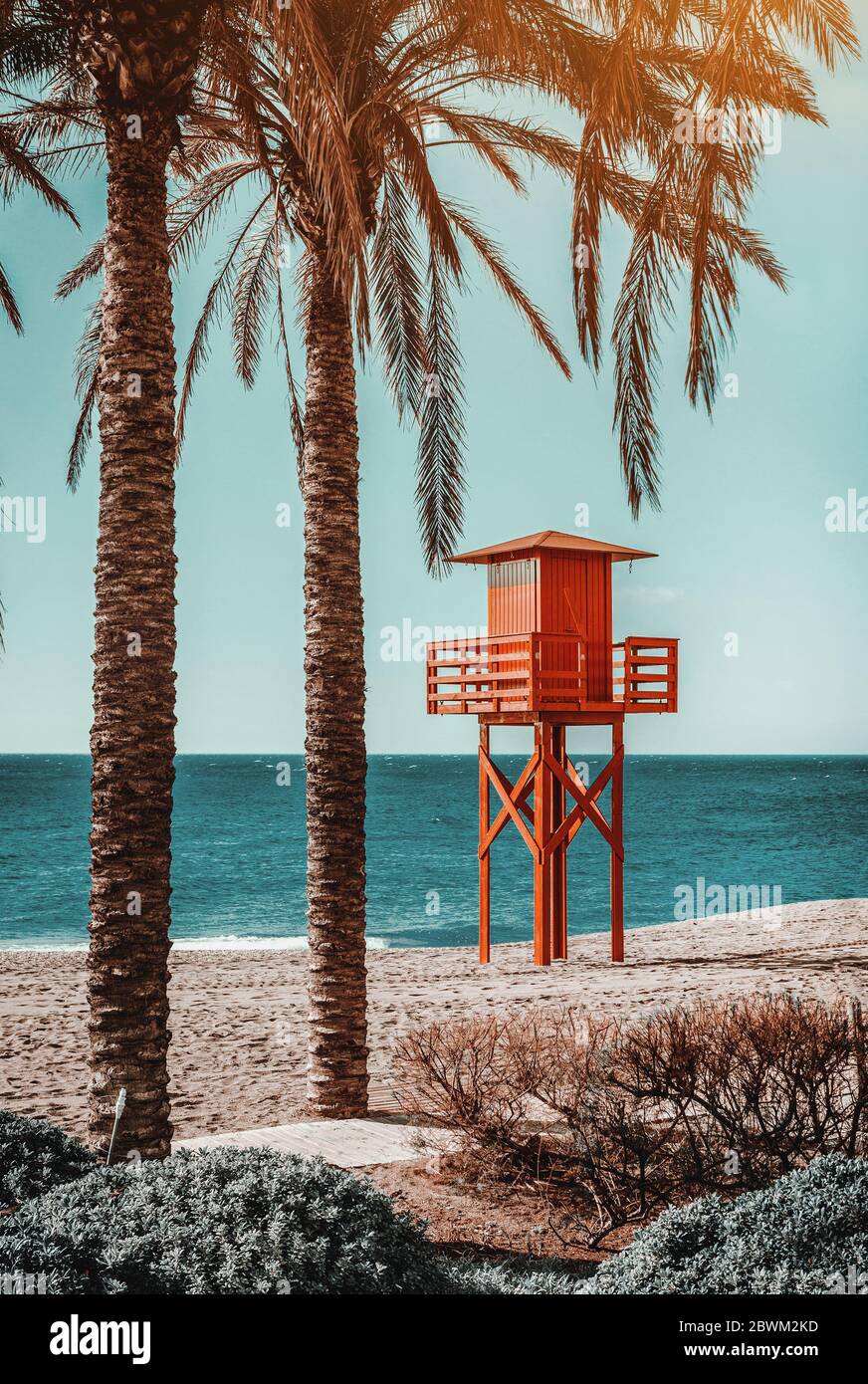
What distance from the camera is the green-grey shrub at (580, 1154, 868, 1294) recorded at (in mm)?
4047

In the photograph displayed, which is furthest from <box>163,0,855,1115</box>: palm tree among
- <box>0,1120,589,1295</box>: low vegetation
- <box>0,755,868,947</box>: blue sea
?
<box>0,755,868,947</box>: blue sea

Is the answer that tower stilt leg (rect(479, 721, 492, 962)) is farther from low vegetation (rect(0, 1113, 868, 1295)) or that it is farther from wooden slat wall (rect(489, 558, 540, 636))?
low vegetation (rect(0, 1113, 868, 1295))

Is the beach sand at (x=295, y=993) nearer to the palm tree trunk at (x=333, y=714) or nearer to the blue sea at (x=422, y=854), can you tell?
the palm tree trunk at (x=333, y=714)

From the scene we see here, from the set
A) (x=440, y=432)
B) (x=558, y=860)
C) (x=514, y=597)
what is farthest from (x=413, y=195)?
(x=558, y=860)

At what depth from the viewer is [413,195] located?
10.8m

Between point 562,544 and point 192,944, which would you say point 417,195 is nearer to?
point 562,544

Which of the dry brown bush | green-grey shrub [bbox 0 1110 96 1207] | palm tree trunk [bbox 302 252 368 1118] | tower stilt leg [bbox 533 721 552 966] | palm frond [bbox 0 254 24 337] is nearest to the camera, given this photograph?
green-grey shrub [bbox 0 1110 96 1207]

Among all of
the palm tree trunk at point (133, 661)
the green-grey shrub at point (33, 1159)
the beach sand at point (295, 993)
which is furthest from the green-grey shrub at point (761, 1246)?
the beach sand at point (295, 993)

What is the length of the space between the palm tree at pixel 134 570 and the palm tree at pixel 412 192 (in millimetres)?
920

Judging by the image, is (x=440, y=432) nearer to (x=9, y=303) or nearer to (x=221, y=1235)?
(x=9, y=303)

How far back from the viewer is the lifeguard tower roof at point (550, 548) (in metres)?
16.5

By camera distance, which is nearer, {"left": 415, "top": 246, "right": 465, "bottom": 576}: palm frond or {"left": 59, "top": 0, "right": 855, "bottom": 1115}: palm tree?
{"left": 59, "top": 0, "right": 855, "bottom": 1115}: palm tree

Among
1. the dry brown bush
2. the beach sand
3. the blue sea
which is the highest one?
the dry brown bush

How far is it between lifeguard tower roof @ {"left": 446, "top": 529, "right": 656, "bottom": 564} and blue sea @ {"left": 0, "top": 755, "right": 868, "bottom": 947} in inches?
670
